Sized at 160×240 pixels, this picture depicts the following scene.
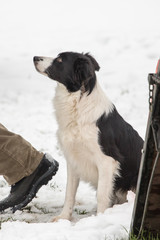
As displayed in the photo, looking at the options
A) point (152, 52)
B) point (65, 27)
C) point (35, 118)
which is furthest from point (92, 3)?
point (35, 118)

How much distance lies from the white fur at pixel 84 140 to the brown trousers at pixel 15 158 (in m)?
0.32

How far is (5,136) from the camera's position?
3490mm

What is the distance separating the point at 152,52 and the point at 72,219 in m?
8.04

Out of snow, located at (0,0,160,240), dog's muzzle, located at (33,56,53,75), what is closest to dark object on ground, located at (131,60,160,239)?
snow, located at (0,0,160,240)

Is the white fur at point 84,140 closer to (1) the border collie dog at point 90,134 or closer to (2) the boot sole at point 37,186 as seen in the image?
(1) the border collie dog at point 90,134

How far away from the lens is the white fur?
340 centimetres

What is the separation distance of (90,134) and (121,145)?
337 mm

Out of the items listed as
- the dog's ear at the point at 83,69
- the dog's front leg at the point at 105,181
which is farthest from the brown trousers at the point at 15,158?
the dog's ear at the point at 83,69

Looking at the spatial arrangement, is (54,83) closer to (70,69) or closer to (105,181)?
(70,69)

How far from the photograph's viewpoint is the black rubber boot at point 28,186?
352 cm

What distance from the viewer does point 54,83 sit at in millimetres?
9875

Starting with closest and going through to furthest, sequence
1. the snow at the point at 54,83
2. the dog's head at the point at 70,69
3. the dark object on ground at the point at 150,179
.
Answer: the dark object on ground at the point at 150,179, the snow at the point at 54,83, the dog's head at the point at 70,69

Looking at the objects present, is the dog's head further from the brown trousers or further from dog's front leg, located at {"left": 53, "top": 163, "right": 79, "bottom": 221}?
dog's front leg, located at {"left": 53, "top": 163, "right": 79, "bottom": 221}

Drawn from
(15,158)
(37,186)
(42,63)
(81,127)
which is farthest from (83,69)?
(37,186)
